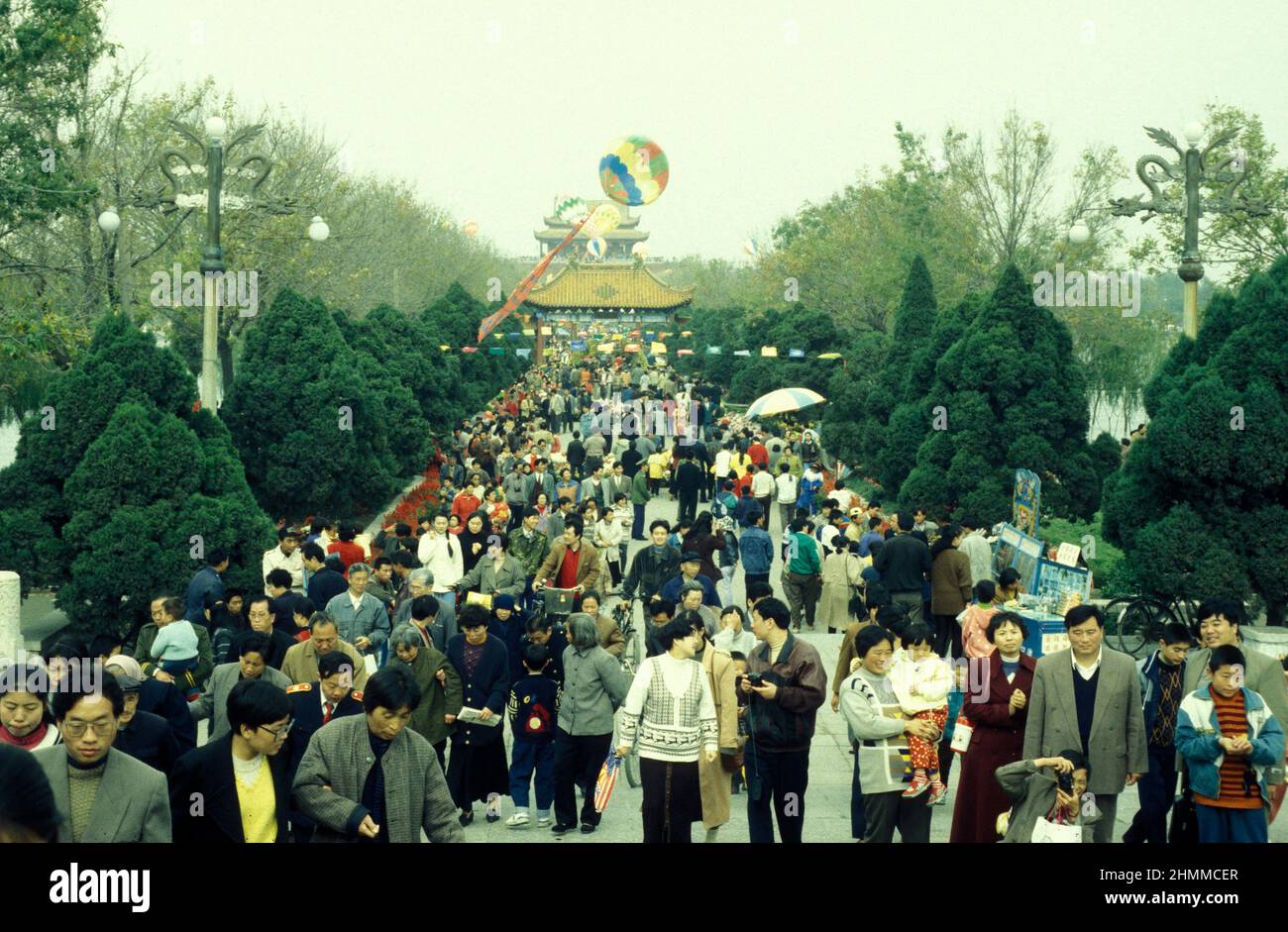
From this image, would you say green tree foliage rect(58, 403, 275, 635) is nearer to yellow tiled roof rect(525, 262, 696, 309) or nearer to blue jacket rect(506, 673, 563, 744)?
blue jacket rect(506, 673, 563, 744)

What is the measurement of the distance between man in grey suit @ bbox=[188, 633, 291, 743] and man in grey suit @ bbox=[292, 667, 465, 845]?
1741mm

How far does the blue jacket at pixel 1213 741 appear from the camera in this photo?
20.4 ft

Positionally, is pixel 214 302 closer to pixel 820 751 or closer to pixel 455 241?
pixel 820 751

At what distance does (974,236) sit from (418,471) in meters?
13.0

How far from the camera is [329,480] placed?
64.2 feet

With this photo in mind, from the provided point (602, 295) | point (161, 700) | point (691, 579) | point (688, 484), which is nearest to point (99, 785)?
point (161, 700)

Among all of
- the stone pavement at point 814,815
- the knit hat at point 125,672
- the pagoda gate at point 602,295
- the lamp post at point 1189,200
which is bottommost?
the stone pavement at point 814,815

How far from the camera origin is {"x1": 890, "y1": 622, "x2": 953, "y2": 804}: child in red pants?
675 centimetres

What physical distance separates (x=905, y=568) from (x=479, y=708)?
4.97 metres

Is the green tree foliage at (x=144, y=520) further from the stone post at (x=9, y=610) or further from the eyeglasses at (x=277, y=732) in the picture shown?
the eyeglasses at (x=277, y=732)

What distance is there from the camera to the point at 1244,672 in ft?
21.7

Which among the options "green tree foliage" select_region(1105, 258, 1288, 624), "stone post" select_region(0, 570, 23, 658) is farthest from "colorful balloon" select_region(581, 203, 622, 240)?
"stone post" select_region(0, 570, 23, 658)

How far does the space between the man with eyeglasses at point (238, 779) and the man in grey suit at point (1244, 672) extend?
3962mm

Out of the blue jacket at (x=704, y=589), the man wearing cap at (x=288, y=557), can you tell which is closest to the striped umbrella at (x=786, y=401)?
the man wearing cap at (x=288, y=557)
